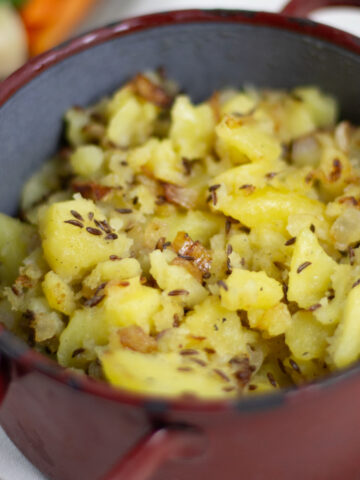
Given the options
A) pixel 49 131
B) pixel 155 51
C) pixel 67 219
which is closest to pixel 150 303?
pixel 67 219

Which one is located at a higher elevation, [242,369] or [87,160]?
[87,160]

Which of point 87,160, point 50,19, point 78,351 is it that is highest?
point 50,19

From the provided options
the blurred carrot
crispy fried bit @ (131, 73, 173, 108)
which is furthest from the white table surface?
crispy fried bit @ (131, 73, 173, 108)

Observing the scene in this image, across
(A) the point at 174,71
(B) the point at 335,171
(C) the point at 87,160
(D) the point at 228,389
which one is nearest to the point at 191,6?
(A) the point at 174,71

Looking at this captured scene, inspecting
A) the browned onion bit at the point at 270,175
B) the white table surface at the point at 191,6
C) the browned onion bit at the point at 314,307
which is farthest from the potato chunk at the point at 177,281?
the white table surface at the point at 191,6

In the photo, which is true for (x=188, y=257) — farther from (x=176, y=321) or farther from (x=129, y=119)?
(x=129, y=119)

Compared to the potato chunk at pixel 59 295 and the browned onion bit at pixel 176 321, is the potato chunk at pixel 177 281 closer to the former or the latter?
the browned onion bit at pixel 176 321
